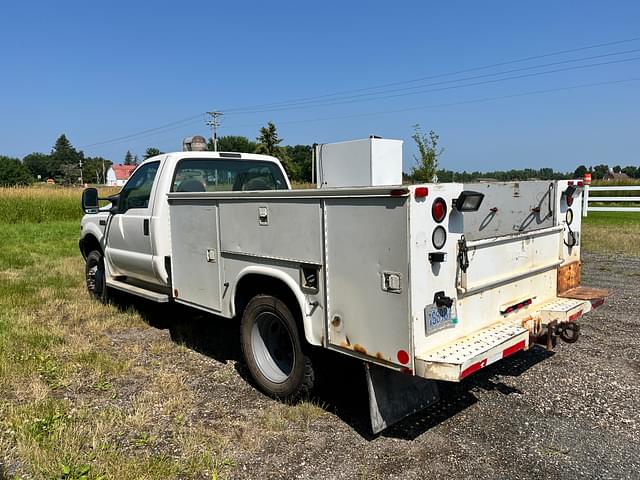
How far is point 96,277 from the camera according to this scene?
712cm

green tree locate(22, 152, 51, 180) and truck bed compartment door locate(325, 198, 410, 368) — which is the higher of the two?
green tree locate(22, 152, 51, 180)

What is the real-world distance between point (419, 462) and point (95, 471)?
1.93 meters

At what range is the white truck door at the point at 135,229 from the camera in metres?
5.41

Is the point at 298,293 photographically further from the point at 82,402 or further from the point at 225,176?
the point at 225,176

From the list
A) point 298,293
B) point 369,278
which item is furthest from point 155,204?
point 369,278

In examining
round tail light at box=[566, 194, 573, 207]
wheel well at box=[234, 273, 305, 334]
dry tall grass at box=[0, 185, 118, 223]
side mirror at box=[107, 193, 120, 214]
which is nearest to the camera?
wheel well at box=[234, 273, 305, 334]

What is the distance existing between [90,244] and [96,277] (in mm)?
540

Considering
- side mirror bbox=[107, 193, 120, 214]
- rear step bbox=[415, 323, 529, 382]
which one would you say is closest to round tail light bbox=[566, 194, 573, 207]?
rear step bbox=[415, 323, 529, 382]

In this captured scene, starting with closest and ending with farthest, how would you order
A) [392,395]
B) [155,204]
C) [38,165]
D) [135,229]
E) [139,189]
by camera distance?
1. [392,395]
2. [155,204]
3. [135,229]
4. [139,189]
5. [38,165]

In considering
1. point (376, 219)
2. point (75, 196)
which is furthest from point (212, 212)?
point (75, 196)

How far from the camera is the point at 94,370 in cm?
475

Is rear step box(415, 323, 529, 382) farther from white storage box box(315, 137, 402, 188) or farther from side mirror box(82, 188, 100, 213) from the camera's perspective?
side mirror box(82, 188, 100, 213)

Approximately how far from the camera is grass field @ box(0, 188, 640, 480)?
315 cm

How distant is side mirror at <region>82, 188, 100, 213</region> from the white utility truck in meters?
1.19
